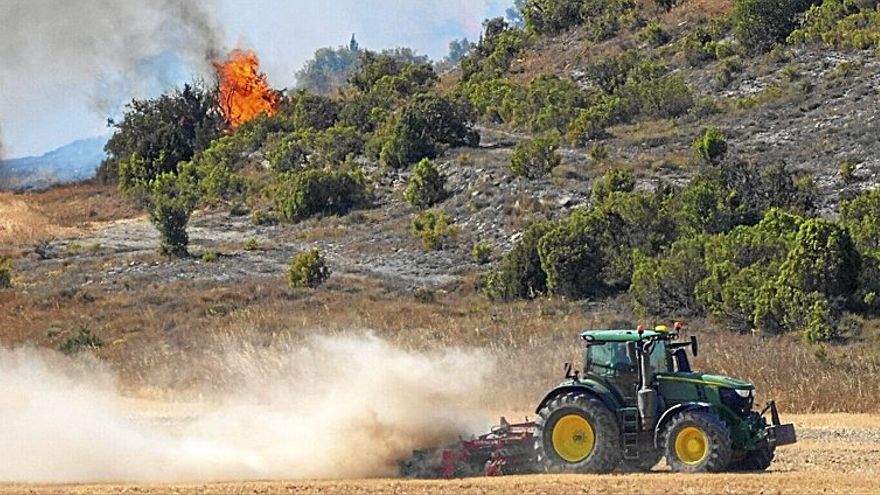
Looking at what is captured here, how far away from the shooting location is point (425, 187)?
57125mm

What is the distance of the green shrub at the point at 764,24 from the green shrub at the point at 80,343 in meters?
46.8

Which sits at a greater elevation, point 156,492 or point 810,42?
point 810,42

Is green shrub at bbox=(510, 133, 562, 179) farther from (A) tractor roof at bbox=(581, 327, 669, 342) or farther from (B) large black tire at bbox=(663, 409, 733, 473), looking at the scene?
(B) large black tire at bbox=(663, 409, 733, 473)

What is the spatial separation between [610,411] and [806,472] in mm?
2651

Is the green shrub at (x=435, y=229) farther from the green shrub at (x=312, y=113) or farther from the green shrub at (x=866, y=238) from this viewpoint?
the green shrub at (x=312, y=113)

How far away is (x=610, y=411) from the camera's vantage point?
50.9 ft

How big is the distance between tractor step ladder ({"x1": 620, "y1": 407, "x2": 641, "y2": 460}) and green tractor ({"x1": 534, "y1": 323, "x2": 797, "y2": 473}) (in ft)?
0.04

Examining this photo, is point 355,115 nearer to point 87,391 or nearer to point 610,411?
point 87,391

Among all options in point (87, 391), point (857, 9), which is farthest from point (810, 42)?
point (87, 391)

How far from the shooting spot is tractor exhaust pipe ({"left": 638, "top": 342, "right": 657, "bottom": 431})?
1542cm

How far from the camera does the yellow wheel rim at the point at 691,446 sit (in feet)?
48.9

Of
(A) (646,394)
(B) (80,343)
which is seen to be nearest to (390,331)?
(B) (80,343)

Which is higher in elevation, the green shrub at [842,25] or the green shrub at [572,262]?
the green shrub at [842,25]

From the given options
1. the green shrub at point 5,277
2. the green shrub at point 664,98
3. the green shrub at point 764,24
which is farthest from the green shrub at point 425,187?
the green shrub at point 764,24
